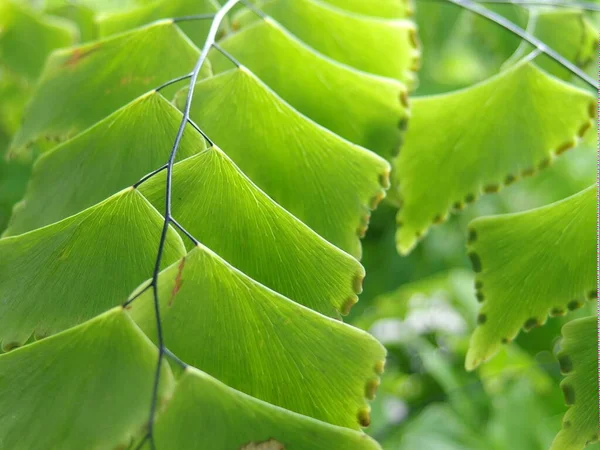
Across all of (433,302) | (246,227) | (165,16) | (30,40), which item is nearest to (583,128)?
(246,227)

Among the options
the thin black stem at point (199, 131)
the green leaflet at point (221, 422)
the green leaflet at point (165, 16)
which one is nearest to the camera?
the green leaflet at point (221, 422)

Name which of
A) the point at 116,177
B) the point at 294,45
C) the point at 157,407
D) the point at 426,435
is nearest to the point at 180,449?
the point at 157,407

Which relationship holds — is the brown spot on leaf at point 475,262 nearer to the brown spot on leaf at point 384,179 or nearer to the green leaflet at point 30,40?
the brown spot on leaf at point 384,179

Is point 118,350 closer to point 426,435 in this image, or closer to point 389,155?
point 389,155

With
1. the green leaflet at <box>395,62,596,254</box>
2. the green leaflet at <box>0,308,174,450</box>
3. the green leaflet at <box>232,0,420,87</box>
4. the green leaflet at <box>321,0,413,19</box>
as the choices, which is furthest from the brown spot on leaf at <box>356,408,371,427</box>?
the green leaflet at <box>321,0,413,19</box>

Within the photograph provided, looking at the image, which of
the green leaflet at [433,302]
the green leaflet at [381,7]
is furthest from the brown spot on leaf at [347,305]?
the green leaflet at [433,302]

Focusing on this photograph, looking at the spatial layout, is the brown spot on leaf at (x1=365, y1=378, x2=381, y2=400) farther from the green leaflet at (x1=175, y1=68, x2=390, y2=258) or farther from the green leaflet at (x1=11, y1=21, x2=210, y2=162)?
the green leaflet at (x1=11, y1=21, x2=210, y2=162)
